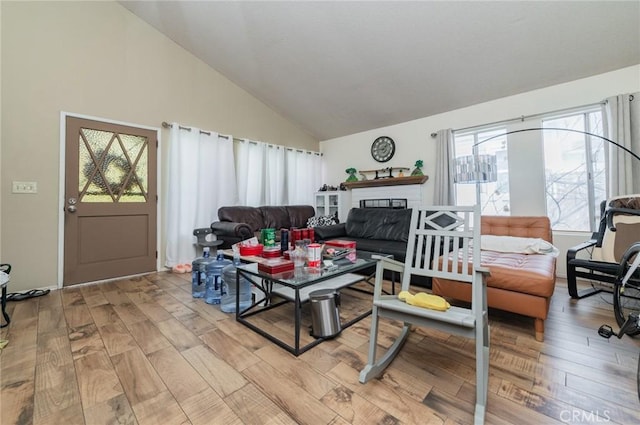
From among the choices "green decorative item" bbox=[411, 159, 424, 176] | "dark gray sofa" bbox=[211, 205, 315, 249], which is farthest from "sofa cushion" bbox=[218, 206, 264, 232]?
"green decorative item" bbox=[411, 159, 424, 176]

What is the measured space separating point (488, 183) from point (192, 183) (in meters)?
4.34

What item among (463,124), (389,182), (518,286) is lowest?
(518,286)

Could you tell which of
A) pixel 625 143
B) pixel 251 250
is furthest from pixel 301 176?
pixel 625 143

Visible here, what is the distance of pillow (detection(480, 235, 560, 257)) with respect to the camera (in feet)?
8.30

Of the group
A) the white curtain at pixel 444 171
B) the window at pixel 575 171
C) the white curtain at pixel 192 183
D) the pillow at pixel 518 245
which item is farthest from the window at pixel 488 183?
the white curtain at pixel 192 183

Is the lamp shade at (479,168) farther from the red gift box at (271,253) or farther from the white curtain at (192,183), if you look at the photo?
the white curtain at (192,183)

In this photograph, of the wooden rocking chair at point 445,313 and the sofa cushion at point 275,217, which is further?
the sofa cushion at point 275,217

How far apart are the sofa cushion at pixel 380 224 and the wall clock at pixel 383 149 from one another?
1201mm

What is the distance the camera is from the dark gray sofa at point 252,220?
3.51m

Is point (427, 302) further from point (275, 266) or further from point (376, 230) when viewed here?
point (376, 230)

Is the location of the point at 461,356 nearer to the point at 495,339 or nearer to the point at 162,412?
the point at 495,339

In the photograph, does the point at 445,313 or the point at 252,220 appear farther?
the point at 252,220

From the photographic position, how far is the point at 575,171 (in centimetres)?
319

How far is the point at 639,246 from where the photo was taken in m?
1.74
